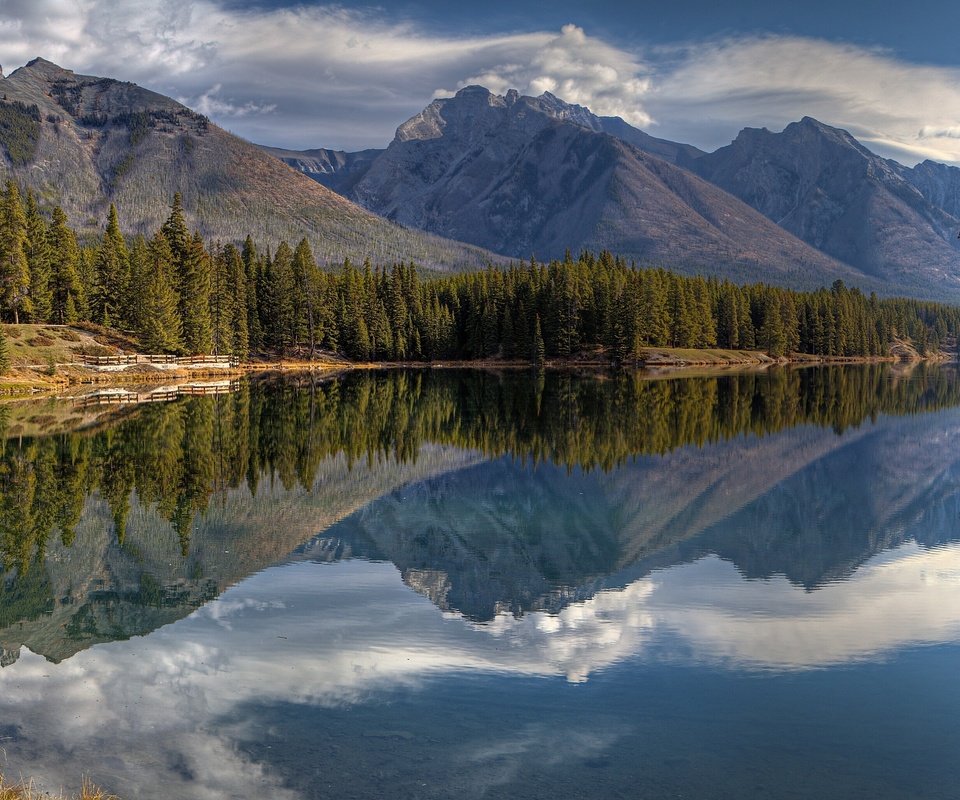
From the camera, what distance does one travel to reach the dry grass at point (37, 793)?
38.9 ft

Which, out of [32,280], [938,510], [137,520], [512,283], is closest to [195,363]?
[32,280]

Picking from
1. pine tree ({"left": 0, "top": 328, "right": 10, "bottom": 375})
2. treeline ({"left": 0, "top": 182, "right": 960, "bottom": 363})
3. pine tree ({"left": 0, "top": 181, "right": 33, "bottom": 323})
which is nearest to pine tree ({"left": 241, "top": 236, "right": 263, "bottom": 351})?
treeline ({"left": 0, "top": 182, "right": 960, "bottom": 363})

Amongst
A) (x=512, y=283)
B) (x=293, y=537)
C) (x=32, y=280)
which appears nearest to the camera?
(x=293, y=537)

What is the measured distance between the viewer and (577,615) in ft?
71.7

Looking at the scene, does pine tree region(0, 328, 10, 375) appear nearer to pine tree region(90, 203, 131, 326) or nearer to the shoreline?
the shoreline

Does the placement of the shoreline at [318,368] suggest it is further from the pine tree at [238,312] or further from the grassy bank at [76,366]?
the pine tree at [238,312]

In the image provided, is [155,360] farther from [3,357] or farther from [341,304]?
[341,304]

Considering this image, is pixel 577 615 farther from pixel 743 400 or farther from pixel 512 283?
pixel 512 283

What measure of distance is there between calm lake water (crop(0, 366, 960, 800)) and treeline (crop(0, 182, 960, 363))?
75.1 meters

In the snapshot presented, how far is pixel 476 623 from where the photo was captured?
68.9 ft

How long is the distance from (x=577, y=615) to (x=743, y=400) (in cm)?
6937

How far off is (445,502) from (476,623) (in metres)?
16.2

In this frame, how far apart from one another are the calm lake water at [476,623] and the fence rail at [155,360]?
56592 millimetres

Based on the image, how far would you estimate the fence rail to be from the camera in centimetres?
10300
